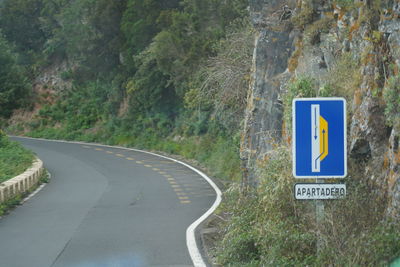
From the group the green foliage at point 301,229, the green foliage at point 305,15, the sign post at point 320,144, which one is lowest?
the green foliage at point 301,229

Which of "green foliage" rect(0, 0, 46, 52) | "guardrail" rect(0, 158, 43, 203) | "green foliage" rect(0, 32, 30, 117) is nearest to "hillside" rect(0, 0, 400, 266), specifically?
"guardrail" rect(0, 158, 43, 203)

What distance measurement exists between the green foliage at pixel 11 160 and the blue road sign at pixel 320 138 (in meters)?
14.8

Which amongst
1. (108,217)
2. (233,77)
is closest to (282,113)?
(108,217)

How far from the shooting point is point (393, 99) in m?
8.34

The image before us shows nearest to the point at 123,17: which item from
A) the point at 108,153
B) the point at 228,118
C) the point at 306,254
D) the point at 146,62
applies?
the point at 146,62

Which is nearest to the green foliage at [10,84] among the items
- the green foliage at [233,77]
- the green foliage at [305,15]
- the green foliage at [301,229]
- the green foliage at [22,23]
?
the green foliage at [22,23]

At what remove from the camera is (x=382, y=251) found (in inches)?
280

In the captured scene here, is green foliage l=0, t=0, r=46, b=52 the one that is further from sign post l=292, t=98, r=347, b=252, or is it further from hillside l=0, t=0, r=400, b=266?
sign post l=292, t=98, r=347, b=252

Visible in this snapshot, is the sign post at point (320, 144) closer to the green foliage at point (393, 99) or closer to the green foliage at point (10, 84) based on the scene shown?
the green foliage at point (393, 99)

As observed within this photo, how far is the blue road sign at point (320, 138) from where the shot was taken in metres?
7.00

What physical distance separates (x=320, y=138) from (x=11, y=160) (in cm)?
2137

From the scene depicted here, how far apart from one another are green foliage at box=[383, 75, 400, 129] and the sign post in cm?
159

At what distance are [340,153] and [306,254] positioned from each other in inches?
76.2

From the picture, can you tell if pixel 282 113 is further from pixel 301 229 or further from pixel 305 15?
pixel 301 229
